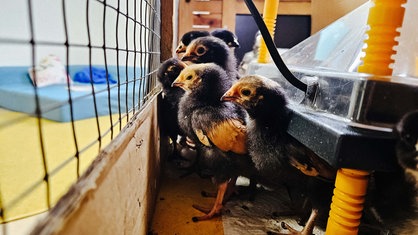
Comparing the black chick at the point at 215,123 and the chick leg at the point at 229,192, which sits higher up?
the black chick at the point at 215,123

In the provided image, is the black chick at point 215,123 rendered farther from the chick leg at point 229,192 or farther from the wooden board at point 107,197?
the wooden board at point 107,197

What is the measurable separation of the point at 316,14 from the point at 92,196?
2.87m

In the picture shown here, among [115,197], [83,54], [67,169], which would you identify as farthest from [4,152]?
[83,54]

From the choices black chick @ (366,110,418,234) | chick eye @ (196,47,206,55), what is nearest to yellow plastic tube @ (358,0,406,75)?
black chick @ (366,110,418,234)

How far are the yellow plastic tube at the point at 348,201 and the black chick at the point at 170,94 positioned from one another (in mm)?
911

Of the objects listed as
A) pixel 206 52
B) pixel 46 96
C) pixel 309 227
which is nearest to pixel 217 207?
pixel 309 227

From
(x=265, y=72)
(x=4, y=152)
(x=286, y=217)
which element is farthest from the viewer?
(x=4, y=152)

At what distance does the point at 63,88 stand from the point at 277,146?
10.4 feet

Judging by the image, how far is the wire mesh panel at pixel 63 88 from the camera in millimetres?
672

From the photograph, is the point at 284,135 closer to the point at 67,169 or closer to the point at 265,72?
the point at 265,72

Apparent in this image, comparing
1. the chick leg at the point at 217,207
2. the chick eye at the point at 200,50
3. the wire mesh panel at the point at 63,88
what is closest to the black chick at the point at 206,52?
the chick eye at the point at 200,50

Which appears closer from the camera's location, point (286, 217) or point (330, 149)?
point (330, 149)

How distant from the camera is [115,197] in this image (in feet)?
1.56

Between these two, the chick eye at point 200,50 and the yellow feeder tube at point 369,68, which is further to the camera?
the chick eye at point 200,50
